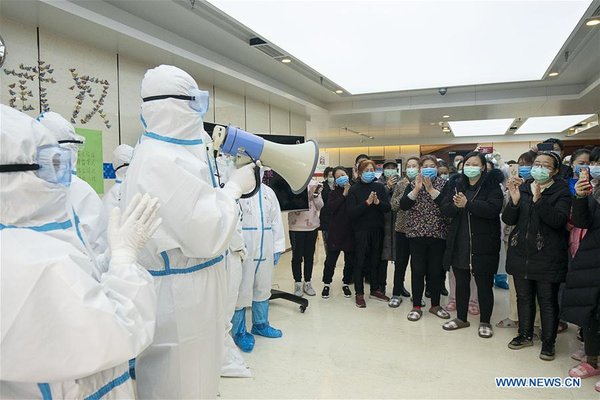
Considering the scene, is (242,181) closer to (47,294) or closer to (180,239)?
(180,239)

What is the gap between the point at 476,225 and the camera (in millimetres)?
3082

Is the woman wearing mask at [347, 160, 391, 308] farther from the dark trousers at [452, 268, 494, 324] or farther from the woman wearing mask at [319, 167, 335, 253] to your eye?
the dark trousers at [452, 268, 494, 324]

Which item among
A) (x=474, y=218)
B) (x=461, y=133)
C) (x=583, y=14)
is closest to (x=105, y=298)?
(x=474, y=218)

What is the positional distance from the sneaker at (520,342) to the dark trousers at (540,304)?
0.10 ft

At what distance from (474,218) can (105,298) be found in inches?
114

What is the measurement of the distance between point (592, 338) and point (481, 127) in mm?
7770

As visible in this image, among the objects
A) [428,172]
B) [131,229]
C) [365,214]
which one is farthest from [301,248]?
[131,229]

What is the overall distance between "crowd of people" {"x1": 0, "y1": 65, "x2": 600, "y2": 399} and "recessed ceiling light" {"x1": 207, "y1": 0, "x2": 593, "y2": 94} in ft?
3.56

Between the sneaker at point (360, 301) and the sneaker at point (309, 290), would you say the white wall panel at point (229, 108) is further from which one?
the sneaker at point (360, 301)

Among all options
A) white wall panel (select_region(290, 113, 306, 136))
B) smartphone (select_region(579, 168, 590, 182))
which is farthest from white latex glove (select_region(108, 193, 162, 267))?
white wall panel (select_region(290, 113, 306, 136))

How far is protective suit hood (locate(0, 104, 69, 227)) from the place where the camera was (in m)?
0.81

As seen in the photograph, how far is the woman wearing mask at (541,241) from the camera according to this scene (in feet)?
8.64

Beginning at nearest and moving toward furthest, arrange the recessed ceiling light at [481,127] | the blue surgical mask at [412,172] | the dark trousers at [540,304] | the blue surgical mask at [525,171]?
the dark trousers at [540,304] → the blue surgical mask at [525,171] → the blue surgical mask at [412,172] → the recessed ceiling light at [481,127]

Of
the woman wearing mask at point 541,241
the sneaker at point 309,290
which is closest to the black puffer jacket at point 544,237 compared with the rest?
the woman wearing mask at point 541,241
